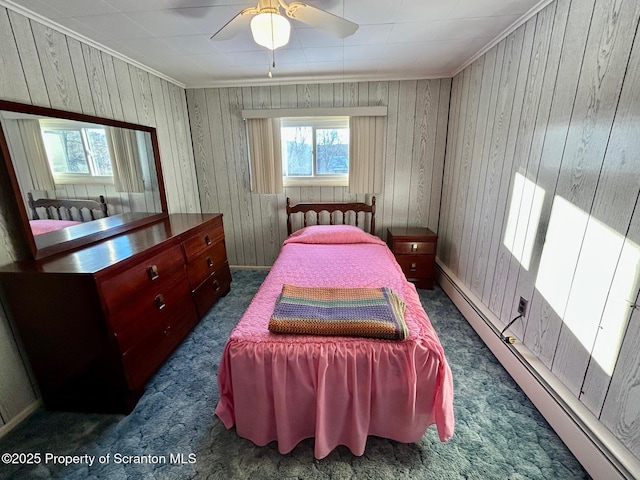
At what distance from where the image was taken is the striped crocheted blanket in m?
1.35

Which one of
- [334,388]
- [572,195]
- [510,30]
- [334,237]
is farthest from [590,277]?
[334,237]

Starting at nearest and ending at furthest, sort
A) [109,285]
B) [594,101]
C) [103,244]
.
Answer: [594,101]
[109,285]
[103,244]

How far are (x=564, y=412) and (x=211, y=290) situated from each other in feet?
8.34

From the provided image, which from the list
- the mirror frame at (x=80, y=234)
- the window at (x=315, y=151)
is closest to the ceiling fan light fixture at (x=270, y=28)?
the mirror frame at (x=80, y=234)

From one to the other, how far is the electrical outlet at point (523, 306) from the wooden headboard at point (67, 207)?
293 centimetres

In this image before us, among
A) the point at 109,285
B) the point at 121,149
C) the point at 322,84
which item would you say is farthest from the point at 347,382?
the point at 322,84

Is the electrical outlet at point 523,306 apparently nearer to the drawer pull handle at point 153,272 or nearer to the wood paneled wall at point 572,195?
the wood paneled wall at point 572,195

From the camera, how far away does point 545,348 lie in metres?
1.58

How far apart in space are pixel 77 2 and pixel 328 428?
253 centimetres

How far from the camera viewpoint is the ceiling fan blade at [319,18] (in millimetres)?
1235

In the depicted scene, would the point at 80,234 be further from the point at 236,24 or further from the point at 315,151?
the point at 315,151

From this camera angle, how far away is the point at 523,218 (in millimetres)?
1788

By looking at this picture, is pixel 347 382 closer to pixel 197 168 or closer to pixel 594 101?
pixel 594 101

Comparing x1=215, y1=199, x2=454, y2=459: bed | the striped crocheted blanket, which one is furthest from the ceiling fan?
x1=215, y1=199, x2=454, y2=459: bed
